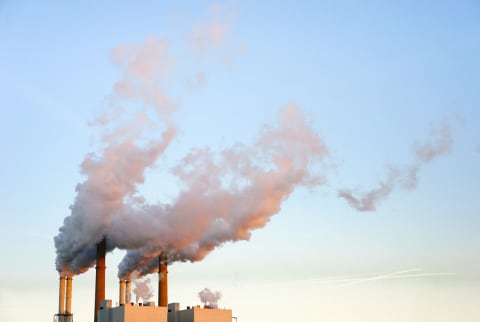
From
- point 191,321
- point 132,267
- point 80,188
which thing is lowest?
point 191,321

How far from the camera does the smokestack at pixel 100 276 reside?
57.1 meters

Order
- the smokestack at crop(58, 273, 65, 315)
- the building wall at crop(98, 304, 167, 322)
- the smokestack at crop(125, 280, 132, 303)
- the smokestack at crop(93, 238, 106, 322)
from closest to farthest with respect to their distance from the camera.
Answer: the building wall at crop(98, 304, 167, 322), the smokestack at crop(93, 238, 106, 322), the smokestack at crop(58, 273, 65, 315), the smokestack at crop(125, 280, 132, 303)

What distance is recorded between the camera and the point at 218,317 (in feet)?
175

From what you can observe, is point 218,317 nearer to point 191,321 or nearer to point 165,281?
point 191,321

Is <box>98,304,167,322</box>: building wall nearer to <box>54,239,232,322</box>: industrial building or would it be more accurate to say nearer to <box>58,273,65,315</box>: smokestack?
<box>54,239,232,322</box>: industrial building

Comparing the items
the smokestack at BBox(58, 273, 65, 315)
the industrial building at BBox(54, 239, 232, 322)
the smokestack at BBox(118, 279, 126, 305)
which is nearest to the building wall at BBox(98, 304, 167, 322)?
the industrial building at BBox(54, 239, 232, 322)

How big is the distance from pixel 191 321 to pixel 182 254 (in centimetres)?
1054

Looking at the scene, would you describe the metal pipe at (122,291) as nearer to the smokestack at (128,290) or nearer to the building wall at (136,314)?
the smokestack at (128,290)

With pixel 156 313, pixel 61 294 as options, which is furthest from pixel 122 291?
pixel 156 313

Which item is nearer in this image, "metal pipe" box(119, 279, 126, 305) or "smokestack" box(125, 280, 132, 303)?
"smokestack" box(125, 280, 132, 303)

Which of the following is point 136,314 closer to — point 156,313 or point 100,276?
point 156,313

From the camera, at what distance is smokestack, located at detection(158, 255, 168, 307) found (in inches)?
2375

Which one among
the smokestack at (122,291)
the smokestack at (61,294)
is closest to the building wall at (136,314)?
the smokestack at (61,294)

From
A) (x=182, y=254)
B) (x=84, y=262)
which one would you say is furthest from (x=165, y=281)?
(x=84, y=262)
